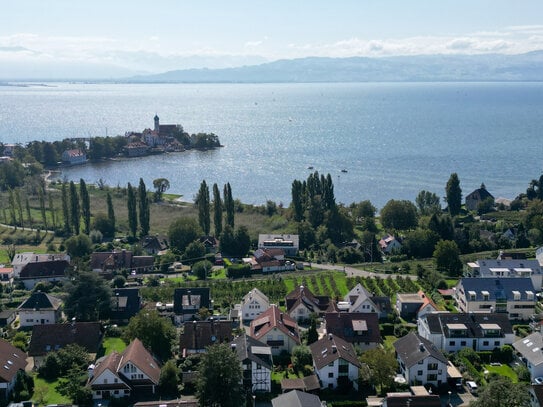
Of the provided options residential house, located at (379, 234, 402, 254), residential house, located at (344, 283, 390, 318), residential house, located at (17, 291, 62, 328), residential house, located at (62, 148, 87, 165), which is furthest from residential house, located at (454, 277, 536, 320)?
residential house, located at (62, 148, 87, 165)

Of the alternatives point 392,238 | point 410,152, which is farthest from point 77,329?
point 410,152

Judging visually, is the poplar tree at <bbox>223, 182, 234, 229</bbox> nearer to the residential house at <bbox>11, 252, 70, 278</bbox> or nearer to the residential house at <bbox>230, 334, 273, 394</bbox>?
the residential house at <bbox>11, 252, 70, 278</bbox>

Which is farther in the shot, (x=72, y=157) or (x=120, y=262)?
(x=72, y=157)

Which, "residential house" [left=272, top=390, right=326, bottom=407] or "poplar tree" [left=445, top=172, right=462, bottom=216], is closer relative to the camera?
"residential house" [left=272, top=390, right=326, bottom=407]

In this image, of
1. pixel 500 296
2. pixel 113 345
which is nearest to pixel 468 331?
pixel 500 296

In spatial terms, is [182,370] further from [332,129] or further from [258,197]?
[332,129]

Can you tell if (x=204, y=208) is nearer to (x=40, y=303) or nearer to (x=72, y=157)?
(x=40, y=303)
